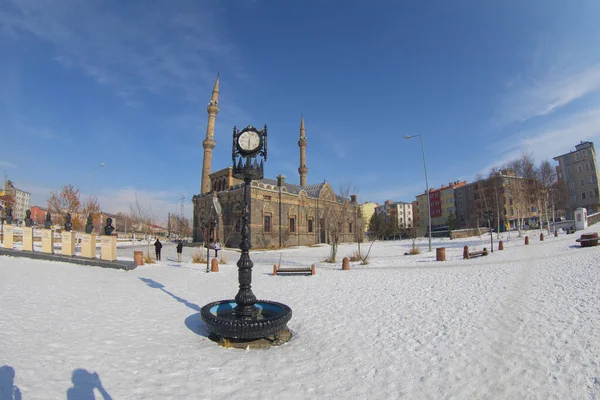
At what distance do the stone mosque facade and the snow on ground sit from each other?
26.3m

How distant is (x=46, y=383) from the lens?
11.3 ft

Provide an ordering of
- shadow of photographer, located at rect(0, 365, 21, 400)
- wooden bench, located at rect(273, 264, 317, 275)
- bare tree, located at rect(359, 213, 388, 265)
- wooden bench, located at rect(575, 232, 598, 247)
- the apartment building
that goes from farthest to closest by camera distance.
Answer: the apartment building
bare tree, located at rect(359, 213, 388, 265)
wooden bench, located at rect(575, 232, 598, 247)
wooden bench, located at rect(273, 264, 317, 275)
shadow of photographer, located at rect(0, 365, 21, 400)

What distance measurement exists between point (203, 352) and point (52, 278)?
9.10 meters

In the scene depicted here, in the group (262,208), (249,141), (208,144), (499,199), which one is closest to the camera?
(249,141)

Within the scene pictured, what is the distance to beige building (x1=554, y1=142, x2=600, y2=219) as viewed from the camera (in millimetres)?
53812

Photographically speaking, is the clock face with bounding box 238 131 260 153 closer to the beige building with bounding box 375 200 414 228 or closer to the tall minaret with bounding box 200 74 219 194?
the tall minaret with bounding box 200 74 219 194

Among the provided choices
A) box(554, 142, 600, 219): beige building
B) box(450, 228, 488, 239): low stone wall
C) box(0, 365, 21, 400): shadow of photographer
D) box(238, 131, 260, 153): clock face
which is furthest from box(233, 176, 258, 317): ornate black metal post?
box(554, 142, 600, 219): beige building

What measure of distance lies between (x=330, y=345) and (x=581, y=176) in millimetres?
74207

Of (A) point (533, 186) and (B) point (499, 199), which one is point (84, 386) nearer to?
(A) point (533, 186)

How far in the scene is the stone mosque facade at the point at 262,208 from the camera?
38344 mm

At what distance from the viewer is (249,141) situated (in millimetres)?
6102

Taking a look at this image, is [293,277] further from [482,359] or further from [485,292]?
[482,359]

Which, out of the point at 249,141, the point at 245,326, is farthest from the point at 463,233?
the point at 245,326

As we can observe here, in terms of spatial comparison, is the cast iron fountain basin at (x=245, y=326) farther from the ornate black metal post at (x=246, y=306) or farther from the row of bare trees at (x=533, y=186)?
the row of bare trees at (x=533, y=186)
